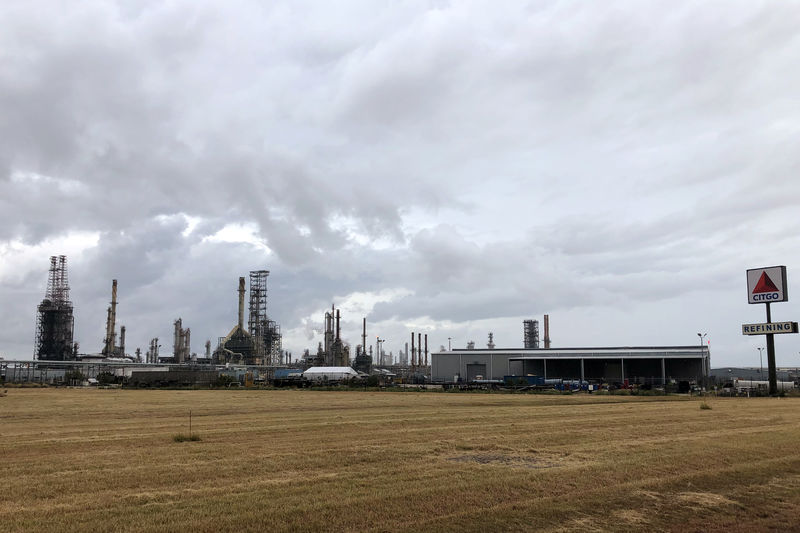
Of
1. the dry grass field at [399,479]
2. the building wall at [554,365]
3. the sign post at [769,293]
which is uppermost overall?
the sign post at [769,293]

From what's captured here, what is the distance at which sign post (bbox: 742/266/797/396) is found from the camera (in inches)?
2936

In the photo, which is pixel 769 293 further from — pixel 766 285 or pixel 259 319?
pixel 259 319

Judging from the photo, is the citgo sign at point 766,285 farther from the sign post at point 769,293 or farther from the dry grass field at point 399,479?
the dry grass field at point 399,479

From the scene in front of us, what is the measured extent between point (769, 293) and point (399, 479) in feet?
251

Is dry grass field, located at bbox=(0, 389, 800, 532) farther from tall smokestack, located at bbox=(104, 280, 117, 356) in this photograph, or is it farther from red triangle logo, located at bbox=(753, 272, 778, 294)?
tall smokestack, located at bbox=(104, 280, 117, 356)

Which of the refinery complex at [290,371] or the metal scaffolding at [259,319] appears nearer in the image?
the refinery complex at [290,371]

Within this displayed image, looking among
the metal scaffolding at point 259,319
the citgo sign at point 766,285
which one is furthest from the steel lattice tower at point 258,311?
the citgo sign at point 766,285

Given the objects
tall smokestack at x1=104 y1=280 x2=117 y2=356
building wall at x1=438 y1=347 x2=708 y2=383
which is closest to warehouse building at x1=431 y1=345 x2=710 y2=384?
building wall at x1=438 y1=347 x2=708 y2=383

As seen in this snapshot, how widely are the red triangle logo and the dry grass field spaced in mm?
57246

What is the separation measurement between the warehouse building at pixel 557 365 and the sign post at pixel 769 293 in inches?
1948

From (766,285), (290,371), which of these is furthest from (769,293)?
(290,371)

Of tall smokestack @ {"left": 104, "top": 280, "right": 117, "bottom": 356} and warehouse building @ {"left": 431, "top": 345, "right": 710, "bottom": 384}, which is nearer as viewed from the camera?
warehouse building @ {"left": 431, "top": 345, "right": 710, "bottom": 384}

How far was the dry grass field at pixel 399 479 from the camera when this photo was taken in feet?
37.6

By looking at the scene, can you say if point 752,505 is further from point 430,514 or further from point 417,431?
point 417,431
